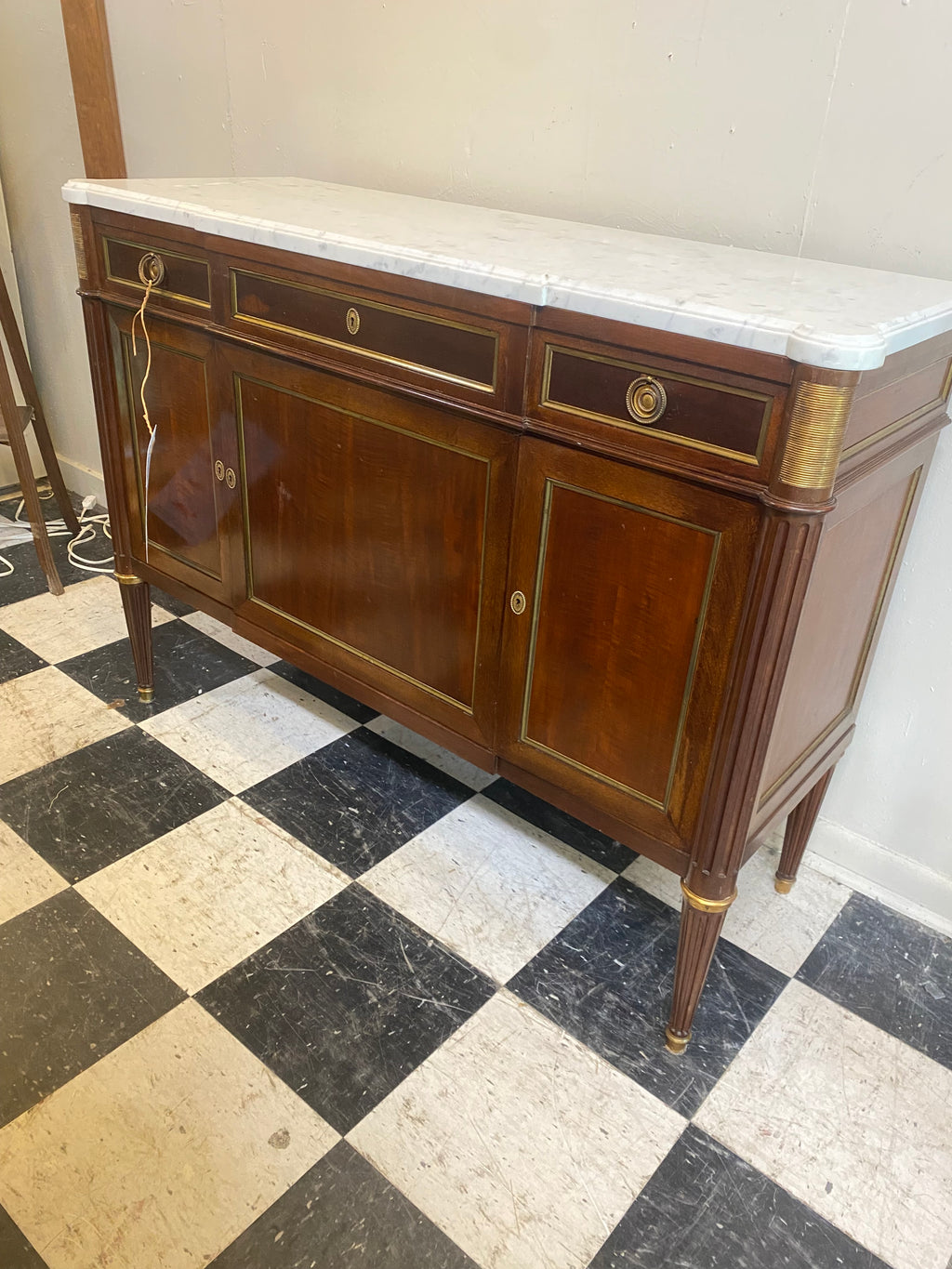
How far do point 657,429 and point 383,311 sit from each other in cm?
42

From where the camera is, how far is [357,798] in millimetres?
1665

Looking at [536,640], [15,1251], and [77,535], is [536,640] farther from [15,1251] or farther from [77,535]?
[77,535]

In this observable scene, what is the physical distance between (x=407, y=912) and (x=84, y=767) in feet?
2.26

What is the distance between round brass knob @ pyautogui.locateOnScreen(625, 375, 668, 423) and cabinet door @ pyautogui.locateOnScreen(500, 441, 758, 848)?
63 mm

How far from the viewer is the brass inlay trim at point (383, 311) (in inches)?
43.4

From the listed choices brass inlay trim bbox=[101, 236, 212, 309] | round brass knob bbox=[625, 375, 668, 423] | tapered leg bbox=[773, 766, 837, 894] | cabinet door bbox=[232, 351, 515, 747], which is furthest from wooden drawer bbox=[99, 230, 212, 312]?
tapered leg bbox=[773, 766, 837, 894]

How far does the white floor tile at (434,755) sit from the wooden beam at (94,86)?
4.94ft

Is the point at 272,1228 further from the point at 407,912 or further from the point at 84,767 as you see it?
the point at 84,767

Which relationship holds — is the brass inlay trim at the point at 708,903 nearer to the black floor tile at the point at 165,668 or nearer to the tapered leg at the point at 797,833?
the tapered leg at the point at 797,833

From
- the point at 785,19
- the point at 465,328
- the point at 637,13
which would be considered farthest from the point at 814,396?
the point at 637,13

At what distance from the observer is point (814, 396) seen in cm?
87

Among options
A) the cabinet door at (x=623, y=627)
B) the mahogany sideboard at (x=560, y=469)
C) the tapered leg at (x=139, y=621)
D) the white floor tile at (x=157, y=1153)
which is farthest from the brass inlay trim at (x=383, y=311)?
the white floor tile at (x=157, y=1153)

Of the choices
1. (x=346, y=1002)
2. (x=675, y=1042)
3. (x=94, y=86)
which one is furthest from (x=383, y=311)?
(x=94, y=86)

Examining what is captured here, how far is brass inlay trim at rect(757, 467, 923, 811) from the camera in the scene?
48.6 inches
